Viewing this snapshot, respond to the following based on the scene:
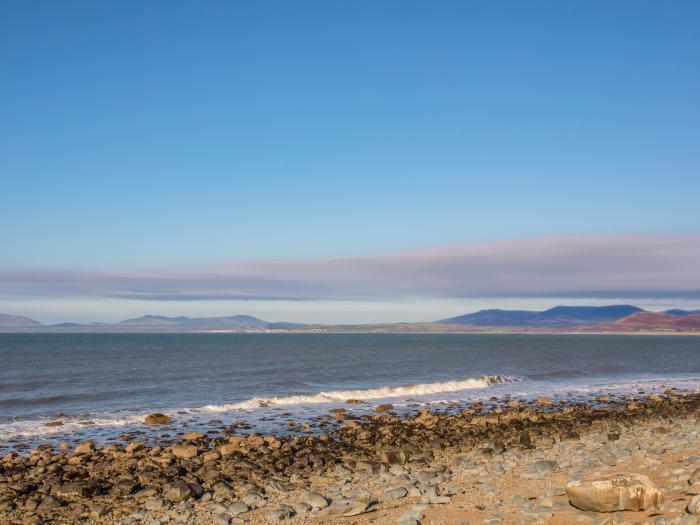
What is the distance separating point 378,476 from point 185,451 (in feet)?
21.3

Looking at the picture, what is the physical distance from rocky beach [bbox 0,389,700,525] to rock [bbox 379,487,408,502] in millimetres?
39

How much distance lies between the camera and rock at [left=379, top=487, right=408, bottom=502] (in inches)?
512

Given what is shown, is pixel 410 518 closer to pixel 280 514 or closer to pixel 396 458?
pixel 280 514

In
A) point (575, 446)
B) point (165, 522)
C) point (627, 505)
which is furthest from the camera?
point (575, 446)

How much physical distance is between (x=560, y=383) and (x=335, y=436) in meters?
28.7

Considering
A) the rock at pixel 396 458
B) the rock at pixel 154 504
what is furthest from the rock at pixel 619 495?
the rock at pixel 154 504

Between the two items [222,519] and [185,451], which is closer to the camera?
[222,519]

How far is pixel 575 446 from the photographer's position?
19.2 metres

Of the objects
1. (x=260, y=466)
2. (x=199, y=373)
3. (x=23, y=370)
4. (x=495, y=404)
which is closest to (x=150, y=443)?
(x=260, y=466)

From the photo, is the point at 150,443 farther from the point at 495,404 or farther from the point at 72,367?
the point at 72,367

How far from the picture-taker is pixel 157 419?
2586 centimetres

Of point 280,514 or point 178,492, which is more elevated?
point 280,514

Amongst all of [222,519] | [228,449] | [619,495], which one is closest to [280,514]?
[222,519]

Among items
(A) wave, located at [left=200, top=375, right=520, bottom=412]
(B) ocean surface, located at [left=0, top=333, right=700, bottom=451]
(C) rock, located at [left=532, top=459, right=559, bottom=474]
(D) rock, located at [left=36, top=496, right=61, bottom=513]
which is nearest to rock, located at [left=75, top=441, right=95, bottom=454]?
(B) ocean surface, located at [left=0, top=333, right=700, bottom=451]
